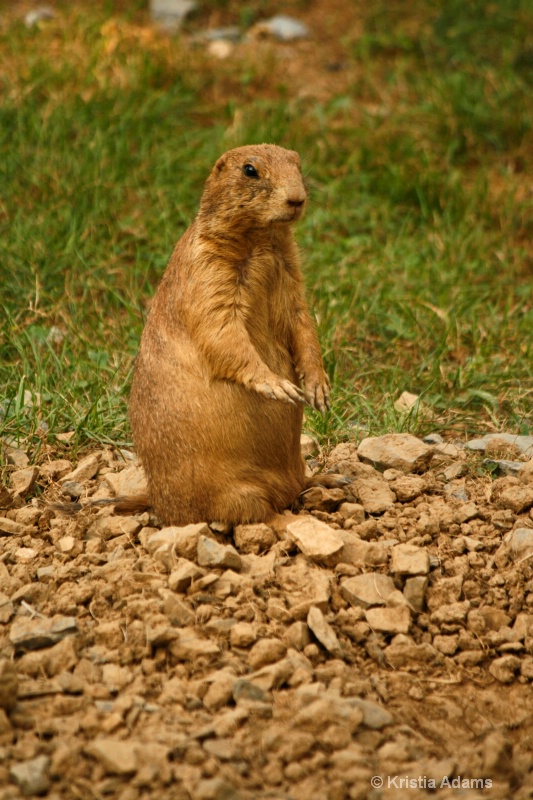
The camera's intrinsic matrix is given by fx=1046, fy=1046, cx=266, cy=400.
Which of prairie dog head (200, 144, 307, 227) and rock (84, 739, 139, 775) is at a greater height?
prairie dog head (200, 144, 307, 227)

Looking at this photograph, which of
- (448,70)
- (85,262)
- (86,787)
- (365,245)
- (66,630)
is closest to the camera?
(86,787)

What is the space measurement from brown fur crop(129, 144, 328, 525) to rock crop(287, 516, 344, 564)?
19cm

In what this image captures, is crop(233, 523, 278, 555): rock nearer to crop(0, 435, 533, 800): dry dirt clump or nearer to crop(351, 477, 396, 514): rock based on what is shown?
crop(0, 435, 533, 800): dry dirt clump

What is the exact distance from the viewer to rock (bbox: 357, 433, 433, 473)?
189 inches

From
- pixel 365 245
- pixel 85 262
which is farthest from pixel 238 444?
pixel 365 245

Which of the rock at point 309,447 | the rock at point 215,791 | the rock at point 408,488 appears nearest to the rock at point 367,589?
the rock at point 408,488

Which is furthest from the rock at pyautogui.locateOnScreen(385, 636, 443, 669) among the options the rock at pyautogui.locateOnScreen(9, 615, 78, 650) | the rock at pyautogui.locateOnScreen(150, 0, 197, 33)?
the rock at pyautogui.locateOnScreen(150, 0, 197, 33)

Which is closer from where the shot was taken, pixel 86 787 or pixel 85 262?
pixel 86 787

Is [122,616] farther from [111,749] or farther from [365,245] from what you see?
[365,245]

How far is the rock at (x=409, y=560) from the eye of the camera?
157 inches

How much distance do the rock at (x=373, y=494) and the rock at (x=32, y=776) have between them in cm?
193

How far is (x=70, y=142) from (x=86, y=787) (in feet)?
18.5

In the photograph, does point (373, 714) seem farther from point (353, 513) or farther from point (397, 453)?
point (397, 453)

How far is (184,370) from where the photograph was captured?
4.17m
